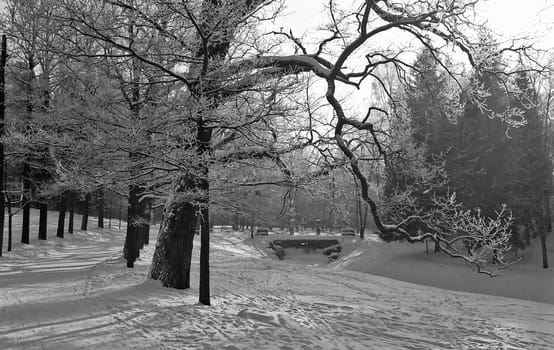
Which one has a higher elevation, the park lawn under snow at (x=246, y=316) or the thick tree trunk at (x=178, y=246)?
the thick tree trunk at (x=178, y=246)

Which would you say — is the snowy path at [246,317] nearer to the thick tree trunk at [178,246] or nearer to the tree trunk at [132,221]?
the thick tree trunk at [178,246]

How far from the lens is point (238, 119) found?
6629 millimetres

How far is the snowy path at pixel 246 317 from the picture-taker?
5.65 meters

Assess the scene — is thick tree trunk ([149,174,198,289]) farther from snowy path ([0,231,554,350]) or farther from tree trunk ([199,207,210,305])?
tree trunk ([199,207,210,305])

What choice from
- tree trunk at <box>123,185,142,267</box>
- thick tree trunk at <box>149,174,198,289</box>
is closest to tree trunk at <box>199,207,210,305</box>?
thick tree trunk at <box>149,174,198,289</box>

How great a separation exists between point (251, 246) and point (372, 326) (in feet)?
87.7

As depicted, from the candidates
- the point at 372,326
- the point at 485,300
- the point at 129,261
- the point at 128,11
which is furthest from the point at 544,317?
the point at 129,261

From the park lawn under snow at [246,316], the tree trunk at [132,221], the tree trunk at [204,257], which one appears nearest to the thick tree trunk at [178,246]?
the park lawn under snow at [246,316]

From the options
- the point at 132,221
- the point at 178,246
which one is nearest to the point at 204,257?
the point at 178,246

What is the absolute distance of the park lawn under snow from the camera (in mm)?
5660

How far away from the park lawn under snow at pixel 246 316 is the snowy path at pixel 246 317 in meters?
0.02

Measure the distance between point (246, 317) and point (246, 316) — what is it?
5cm

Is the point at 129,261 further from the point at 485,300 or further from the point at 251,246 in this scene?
the point at 251,246

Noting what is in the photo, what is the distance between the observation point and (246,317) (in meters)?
6.96
